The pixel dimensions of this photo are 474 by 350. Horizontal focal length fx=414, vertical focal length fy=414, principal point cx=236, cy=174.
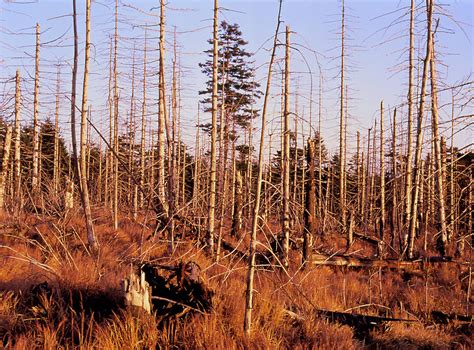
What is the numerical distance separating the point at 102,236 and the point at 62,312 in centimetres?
806

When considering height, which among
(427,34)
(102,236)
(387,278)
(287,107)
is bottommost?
(387,278)

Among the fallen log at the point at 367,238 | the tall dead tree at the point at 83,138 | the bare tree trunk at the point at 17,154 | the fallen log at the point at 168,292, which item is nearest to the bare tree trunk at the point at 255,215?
the fallen log at the point at 168,292

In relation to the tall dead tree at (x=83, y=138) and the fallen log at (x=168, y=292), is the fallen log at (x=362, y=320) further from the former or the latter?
the tall dead tree at (x=83, y=138)

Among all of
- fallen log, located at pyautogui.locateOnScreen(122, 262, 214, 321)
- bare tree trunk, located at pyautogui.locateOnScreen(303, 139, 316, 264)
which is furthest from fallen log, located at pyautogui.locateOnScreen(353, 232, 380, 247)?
fallen log, located at pyautogui.locateOnScreen(122, 262, 214, 321)

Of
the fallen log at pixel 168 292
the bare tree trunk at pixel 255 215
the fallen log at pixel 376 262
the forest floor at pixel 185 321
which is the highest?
the bare tree trunk at pixel 255 215

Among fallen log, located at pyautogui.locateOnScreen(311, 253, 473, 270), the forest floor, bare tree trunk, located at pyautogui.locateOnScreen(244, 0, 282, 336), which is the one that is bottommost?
fallen log, located at pyautogui.locateOnScreen(311, 253, 473, 270)

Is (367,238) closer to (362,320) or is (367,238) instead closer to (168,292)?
(362,320)

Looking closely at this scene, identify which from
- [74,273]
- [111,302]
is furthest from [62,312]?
[74,273]

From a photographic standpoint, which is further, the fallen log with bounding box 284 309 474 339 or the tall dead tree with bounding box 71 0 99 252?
the tall dead tree with bounding box 71 0 99 252

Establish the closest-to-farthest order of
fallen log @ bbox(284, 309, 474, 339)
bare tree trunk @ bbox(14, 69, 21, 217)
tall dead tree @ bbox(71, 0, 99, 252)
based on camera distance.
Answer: fallen log @ bbox(284, 309, 474, 339) → tall dead tree @ bbox(71, 0, 99, 252) → bare tree trunk @ bbox(14, 69, 21, 217)

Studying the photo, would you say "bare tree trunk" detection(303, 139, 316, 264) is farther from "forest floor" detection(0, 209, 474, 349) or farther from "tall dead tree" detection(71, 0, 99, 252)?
"tall dead tree" detection(71, 0, 99, 252)

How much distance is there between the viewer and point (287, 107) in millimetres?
11117

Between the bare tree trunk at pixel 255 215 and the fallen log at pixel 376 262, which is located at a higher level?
the bare tree trunk at pixel 255 215

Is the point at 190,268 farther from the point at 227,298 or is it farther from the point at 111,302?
the point at 111,302
